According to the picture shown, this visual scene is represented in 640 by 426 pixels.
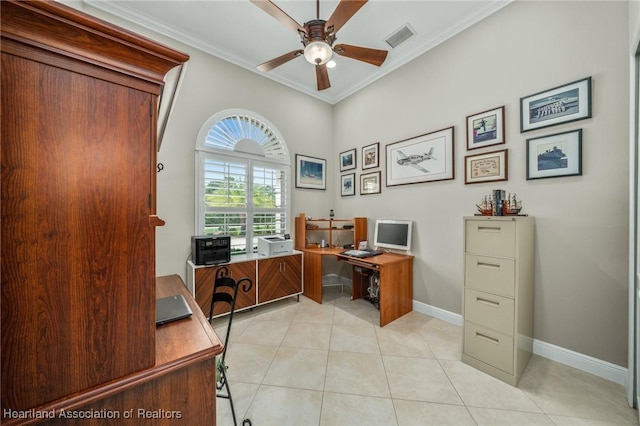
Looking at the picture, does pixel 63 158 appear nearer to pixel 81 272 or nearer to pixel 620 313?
pixel 81 272

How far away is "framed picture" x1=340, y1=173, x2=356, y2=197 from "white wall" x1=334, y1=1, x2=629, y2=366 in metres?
1.16

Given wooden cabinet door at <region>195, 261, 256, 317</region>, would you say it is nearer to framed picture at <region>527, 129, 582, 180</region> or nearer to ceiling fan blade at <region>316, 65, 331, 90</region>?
ceiling fan blade at <region>316, 65, 331, 90</region>

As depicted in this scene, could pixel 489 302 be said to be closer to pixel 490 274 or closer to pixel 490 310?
pixel 490 310

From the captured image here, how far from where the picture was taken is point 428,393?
167 cm

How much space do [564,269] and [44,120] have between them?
3196mm

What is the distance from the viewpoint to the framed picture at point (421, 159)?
2719 millimetres

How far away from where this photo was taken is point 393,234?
319 cm

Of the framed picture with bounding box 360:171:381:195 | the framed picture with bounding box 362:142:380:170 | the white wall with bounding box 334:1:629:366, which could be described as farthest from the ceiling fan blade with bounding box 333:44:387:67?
the framed picture with bounding box 360:171:381:195

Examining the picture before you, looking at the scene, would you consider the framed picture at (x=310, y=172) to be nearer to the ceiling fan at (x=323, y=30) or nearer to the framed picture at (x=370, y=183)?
the framed picture at (x=370, y=183)

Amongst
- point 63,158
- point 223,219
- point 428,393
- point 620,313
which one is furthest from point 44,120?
point 620,313

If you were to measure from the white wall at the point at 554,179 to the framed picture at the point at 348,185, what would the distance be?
3.80 feet

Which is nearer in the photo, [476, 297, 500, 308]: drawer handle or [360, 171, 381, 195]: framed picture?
[476, 297, 500, 308]: drawer handle

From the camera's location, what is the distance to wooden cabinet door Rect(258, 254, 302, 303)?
9.84 feet

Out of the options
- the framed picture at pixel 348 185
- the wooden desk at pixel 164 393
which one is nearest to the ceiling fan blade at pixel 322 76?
the framed picture at pixel 348 185
